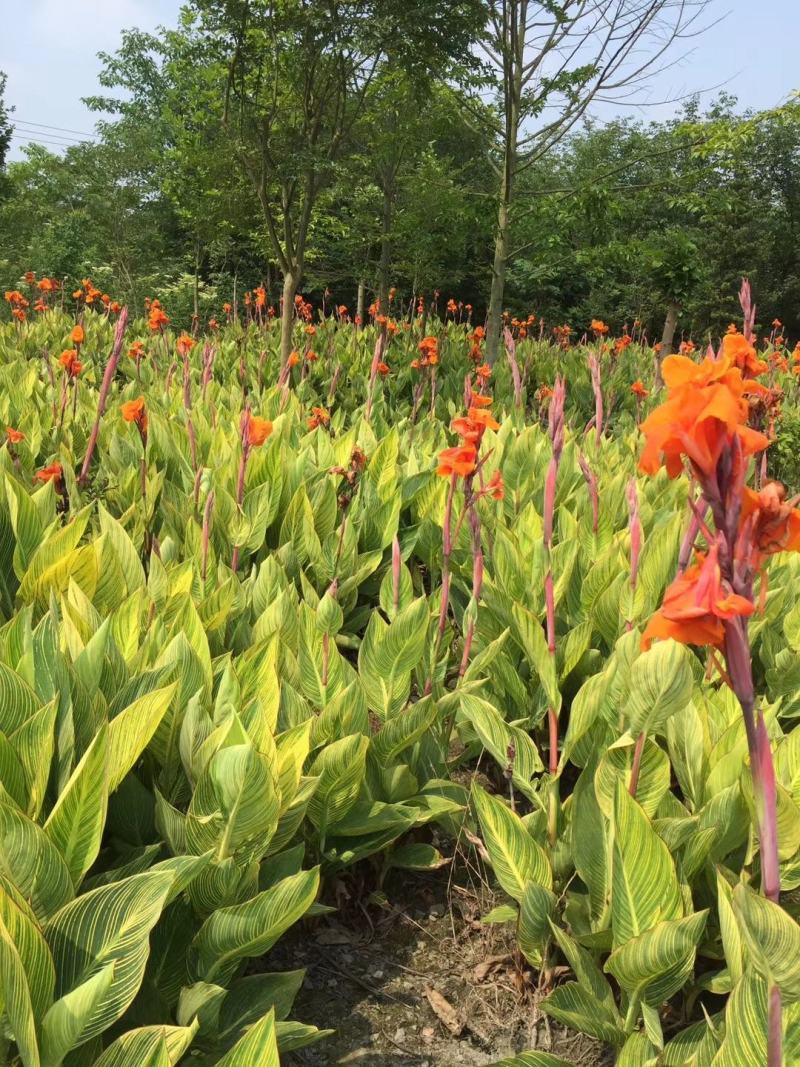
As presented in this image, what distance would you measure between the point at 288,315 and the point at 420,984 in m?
4.55

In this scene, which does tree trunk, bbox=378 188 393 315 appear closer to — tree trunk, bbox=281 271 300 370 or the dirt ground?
tree trunk, bbox=281 271 300 370

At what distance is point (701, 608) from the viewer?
54 cm

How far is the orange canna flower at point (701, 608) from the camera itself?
538mm

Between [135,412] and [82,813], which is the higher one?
[135,412]

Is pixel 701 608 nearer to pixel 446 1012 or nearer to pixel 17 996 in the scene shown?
pixel 17 996

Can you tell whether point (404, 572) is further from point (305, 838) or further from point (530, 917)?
point (530, 917)

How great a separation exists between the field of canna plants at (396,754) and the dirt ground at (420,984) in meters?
0.02

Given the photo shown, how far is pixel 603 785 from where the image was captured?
1.31 meters

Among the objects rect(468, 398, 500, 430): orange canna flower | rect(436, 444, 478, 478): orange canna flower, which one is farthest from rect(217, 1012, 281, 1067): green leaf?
rect(468, 398, 500, 430): orange canna flower

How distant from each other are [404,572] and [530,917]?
3.51ft

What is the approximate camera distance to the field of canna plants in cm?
80

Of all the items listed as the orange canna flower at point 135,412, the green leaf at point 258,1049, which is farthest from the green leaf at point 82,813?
the orange canna flower at point 135,412

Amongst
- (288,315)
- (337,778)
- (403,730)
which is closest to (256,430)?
(403,730)

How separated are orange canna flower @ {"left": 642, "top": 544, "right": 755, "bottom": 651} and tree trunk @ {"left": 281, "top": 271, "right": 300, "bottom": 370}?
15.9ft
